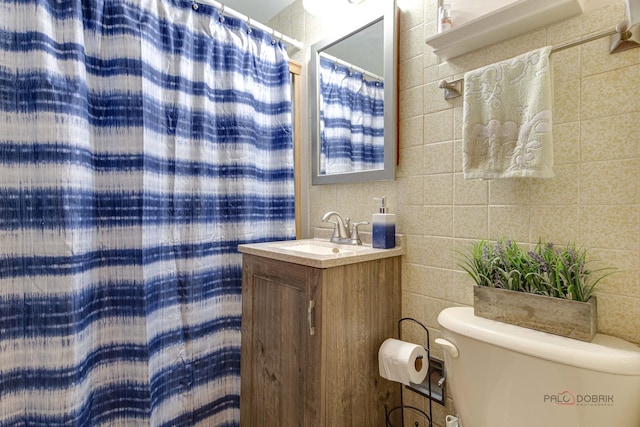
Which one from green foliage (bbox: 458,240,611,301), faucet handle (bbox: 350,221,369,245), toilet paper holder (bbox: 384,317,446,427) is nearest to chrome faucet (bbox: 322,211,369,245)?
faucet handle (bbox: 350,221,369,245)

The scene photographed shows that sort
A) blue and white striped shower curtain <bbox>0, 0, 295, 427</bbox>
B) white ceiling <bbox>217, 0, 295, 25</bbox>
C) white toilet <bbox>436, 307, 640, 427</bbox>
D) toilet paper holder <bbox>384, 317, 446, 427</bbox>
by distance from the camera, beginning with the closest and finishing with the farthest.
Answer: white toilet <bbox>436, 307, 640, 427</bbox>, blue and white striped shower curtain <bbox>0, 0, 295, 427</bbox>, toilet paper holder <bbox>384, 317, 446, 427</bbox>, white ceiling <bbox>217, 0, 295, 25</bbox>

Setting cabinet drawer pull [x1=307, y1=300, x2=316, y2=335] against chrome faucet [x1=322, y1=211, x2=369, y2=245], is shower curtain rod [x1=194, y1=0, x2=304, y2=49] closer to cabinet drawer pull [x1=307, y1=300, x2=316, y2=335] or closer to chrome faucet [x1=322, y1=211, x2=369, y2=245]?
chrome faucet [x1=322, y1=211, x2=369, y2=245]

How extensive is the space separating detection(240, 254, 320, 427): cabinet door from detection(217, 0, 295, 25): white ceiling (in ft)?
4.95

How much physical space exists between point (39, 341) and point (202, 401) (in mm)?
677

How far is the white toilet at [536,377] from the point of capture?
718mm

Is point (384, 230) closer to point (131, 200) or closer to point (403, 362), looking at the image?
point (403, 362)

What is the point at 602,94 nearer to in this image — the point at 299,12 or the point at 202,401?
the point at 299,12

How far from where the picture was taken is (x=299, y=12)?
1.84 m

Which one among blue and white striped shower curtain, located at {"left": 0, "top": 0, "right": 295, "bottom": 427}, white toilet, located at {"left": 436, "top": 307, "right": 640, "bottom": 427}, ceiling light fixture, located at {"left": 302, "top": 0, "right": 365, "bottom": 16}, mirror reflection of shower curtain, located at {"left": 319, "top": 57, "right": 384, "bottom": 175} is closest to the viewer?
white toilet, located at {"left": 436, "top": 307, "right": 640, "bottom": 427}

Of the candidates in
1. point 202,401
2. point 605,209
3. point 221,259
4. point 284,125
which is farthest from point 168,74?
point 605,209

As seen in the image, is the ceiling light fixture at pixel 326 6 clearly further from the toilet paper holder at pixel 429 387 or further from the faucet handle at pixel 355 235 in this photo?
the toilet paper holder at pixel 429 387

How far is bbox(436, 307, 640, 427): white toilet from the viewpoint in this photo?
28.3 inches

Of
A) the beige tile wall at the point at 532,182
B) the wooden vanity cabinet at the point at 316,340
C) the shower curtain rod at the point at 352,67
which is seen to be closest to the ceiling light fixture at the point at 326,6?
the shower curtain rod at the point at 352,67

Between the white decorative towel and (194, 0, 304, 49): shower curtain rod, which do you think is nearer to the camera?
the white decorative towel
